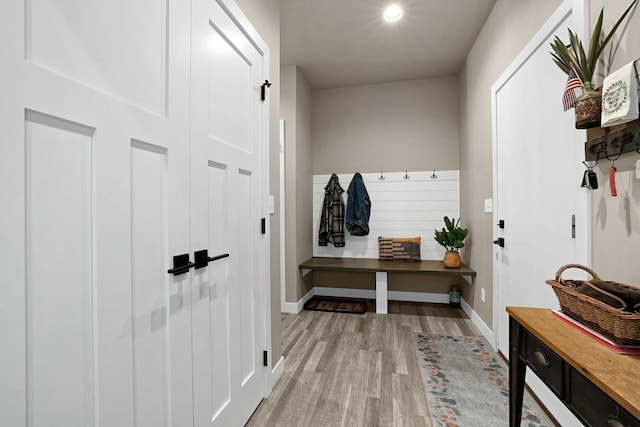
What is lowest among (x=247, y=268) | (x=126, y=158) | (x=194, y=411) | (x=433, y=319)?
(x=433, y=319)

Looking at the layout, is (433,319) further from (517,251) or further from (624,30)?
(624,30)

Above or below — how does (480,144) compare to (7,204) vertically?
above

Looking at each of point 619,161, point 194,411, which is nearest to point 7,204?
point 194,411

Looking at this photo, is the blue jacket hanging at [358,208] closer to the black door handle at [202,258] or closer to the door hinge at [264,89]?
the door hinge at [264,89]

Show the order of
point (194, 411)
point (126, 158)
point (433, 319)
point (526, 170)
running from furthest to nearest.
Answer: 1. point (433, 319)
2. point (526, 170)
3. point (194, 411)
4. point (126, 158)

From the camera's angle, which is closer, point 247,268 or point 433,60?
point 247,268

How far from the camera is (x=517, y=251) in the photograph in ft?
6.70

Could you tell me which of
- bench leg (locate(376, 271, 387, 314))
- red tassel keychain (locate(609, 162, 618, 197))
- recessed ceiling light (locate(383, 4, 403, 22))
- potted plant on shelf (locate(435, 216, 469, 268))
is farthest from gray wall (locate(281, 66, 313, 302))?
red tassel keychain (locate(609, 162, 618, 197))

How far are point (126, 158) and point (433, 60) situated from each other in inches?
135

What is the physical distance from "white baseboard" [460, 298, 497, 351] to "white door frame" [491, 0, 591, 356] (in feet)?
0.14

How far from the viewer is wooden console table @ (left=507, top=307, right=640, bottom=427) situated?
65cm

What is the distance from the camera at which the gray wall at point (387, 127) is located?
12.0 ft

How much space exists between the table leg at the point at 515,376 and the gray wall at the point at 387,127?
9.38 feet

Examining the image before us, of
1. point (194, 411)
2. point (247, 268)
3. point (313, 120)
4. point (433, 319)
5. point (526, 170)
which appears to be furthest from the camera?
point (313, 120)
